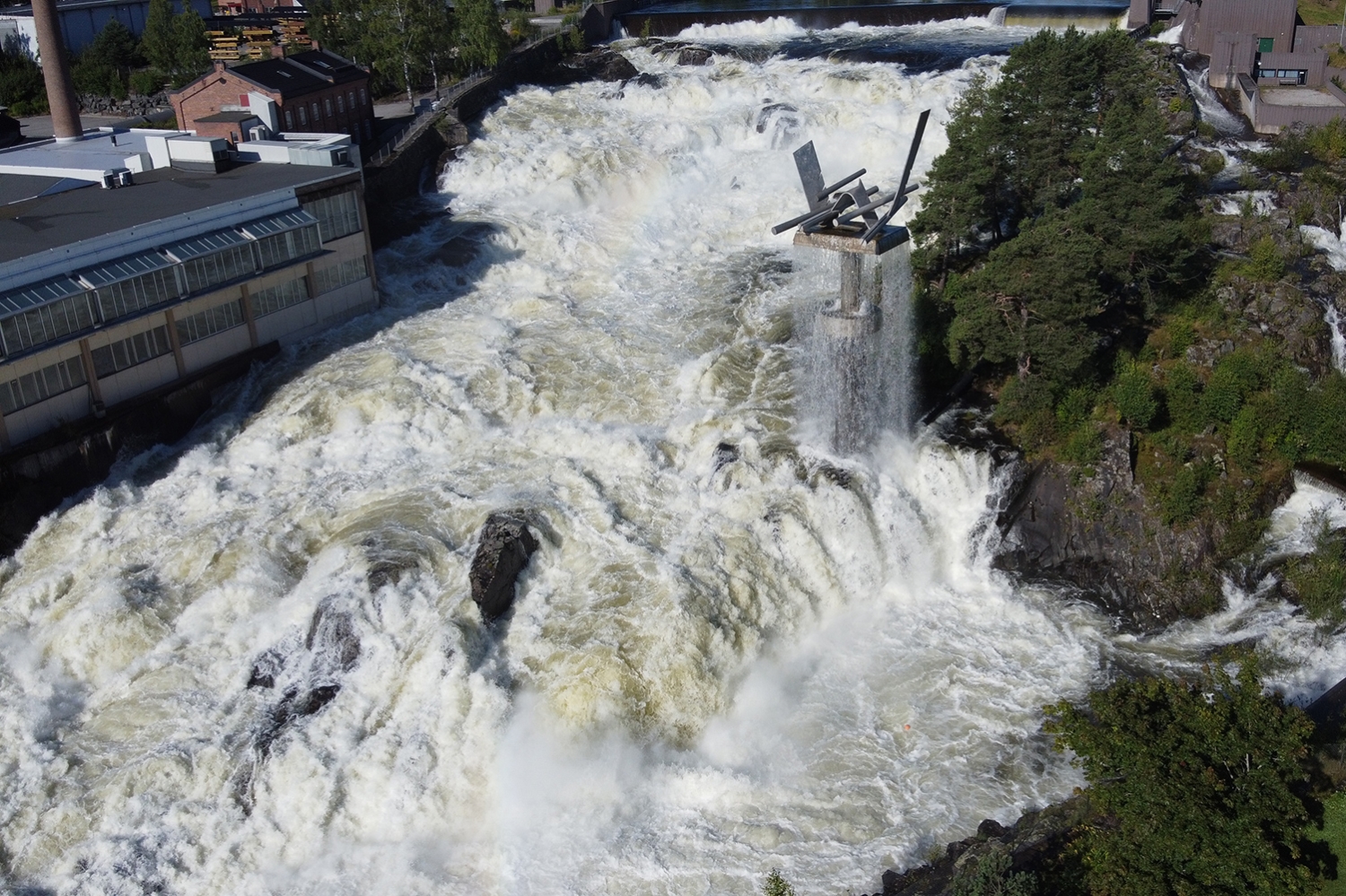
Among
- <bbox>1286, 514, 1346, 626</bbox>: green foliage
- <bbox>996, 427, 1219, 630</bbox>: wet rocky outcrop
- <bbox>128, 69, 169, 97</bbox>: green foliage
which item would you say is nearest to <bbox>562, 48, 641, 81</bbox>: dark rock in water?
<bbox>128, 69, 169, 97</bbox>: green foliage

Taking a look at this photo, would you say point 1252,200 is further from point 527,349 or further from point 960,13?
point 960,13

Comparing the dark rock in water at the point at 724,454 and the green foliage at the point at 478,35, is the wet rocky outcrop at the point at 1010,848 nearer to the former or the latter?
the dark rock in water at the point at 724,454

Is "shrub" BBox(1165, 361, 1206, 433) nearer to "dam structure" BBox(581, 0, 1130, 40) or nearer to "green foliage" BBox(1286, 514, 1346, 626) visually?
"green foliage" BBox(1286, 514, 1346, 626)

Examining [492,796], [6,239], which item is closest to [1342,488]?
[492,796]

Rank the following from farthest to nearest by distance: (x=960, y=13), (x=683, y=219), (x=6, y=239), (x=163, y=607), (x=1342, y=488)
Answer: (x=960, y=13)
(x=683, y=219)
(x=6, y=239)
(x=1342, y=488)
(x=163, y=607)

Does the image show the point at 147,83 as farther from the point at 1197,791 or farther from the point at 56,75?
the point at 1197,791
